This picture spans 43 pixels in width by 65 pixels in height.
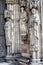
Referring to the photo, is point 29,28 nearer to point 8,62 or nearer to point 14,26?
point 14,26

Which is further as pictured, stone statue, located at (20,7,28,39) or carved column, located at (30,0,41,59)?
stone statue, located at (20,7,28,39)

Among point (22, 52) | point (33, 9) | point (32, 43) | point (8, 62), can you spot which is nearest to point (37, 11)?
point (33, 9)

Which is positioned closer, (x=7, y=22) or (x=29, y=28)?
(x=29, y=28)

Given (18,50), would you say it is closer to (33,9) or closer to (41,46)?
(41,46)

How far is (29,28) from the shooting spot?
5121mm

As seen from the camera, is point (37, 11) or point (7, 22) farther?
point (7, 22)

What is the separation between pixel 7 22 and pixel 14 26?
0.61 feet

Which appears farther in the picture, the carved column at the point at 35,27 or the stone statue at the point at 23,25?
the stone statue at the point at 23,25

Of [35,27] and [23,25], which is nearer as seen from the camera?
[35,27]

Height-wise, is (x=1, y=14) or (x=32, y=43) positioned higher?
(x=1, y=14)

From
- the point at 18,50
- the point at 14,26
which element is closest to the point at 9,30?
the point at 14,26

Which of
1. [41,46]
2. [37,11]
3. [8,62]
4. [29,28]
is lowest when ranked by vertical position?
[8,62]

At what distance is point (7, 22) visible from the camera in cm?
561

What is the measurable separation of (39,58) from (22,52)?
615mm
